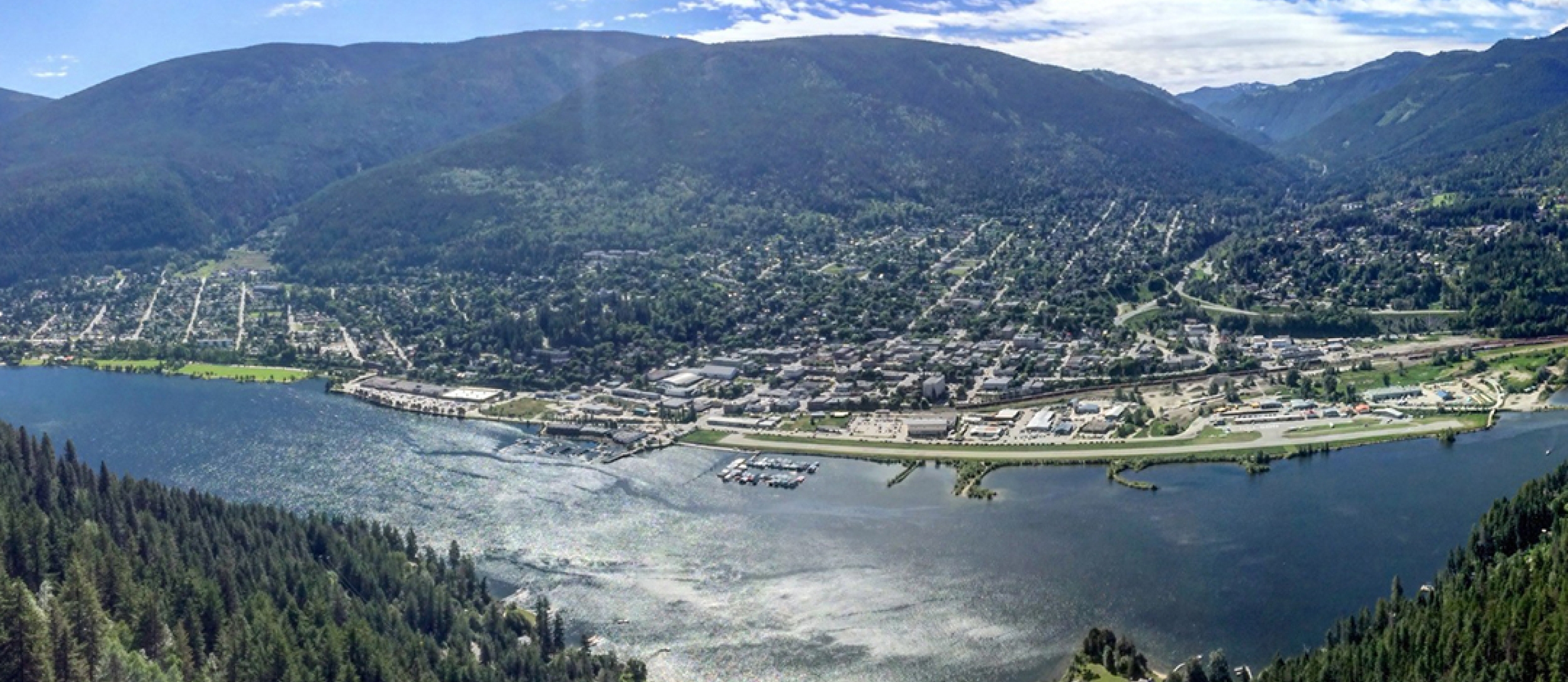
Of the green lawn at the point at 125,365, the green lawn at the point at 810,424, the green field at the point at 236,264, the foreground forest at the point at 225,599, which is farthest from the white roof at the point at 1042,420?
the green field at the point at 236,264

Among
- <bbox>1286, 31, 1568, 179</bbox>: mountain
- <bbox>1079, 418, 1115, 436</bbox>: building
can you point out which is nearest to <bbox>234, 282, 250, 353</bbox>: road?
<bbox>1079, 418, 1115, 436</bbox>: building

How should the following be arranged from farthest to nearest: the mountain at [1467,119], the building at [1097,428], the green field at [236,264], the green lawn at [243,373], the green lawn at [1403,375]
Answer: the mountain at [1467,119] → the green field at [236,264] → the green lawn at [243,373] → the green lawn at [1403,375] → the building at [1097,428]

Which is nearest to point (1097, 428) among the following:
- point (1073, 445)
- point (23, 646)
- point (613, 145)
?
point (1073, 445)

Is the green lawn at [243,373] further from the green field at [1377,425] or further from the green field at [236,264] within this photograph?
the green field at [1377,425]

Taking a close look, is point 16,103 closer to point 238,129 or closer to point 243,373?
point 238,129

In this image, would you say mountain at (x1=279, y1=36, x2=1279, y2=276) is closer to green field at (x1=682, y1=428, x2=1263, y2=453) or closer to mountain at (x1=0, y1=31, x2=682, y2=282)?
mountain at (x1=0, y1=31, x2=682, y2=282)

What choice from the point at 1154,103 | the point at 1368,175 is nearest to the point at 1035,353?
the point at 1368,175
